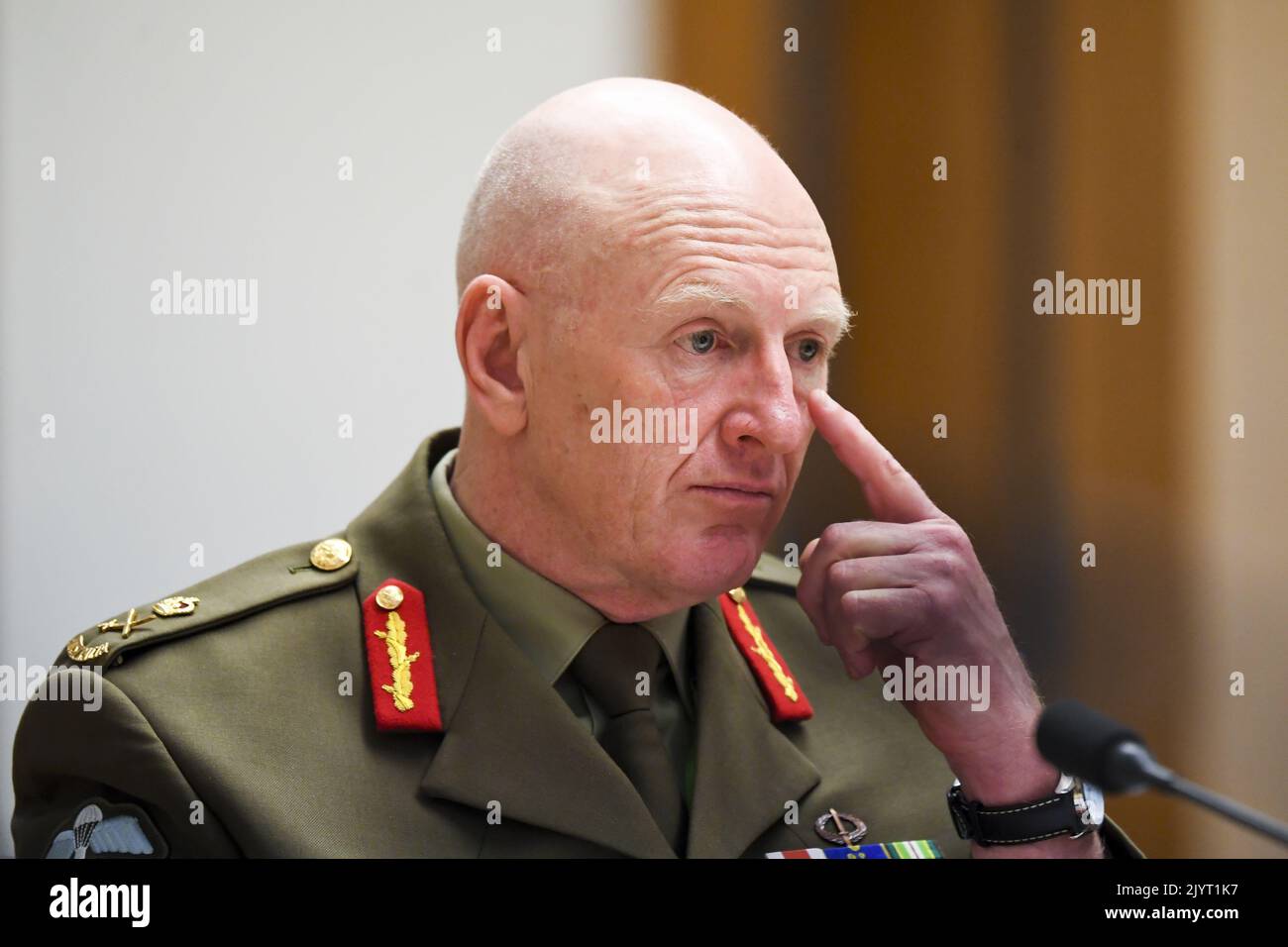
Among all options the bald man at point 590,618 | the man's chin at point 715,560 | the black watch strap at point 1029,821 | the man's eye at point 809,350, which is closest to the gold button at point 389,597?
the bald man at point 590,618

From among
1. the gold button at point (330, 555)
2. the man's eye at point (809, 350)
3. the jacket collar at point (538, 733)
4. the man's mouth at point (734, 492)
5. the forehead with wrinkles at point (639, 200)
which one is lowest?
the jacket collar at point (538, 733)

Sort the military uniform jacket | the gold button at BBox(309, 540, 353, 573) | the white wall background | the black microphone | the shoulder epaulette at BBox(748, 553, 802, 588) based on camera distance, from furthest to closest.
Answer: the shoulder epaulette at BBox(748, 553, 802, 588), the white wall background, the gold button at BBox(309, 540, 353, 573), the military uniform jacket, the black microphone

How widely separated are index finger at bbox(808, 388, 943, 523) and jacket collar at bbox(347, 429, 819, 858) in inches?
12.0

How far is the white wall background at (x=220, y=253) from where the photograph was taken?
2152 mm

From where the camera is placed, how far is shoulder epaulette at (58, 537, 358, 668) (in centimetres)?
183

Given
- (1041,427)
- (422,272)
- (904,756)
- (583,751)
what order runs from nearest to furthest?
(583,751), (904,756), (422,272), (1041,427)

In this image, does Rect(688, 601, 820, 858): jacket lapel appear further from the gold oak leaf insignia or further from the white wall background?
the white wall background

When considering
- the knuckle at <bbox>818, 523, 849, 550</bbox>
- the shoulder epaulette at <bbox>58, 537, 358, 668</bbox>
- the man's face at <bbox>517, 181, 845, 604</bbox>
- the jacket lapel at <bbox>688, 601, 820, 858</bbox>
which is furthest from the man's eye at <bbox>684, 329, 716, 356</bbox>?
the shoulder epaulette at <bbox>58, 537, 358, 668</bbox>

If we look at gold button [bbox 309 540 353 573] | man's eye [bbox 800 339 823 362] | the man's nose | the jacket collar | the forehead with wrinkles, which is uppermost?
the forehead with wrinkles

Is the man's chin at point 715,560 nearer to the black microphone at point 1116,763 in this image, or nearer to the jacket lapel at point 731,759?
the jacket lapel at point 731,759

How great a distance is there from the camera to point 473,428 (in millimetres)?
1996
